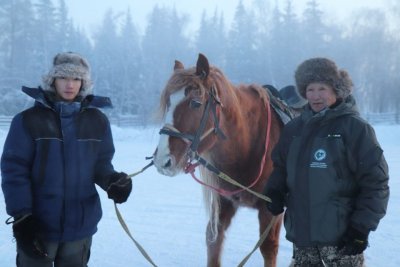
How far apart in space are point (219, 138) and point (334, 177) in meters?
1.14

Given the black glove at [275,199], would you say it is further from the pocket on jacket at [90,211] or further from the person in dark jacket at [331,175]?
the pocket on jacket at [90,211]

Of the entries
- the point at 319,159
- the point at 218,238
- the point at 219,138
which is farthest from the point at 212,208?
the point at 319,159

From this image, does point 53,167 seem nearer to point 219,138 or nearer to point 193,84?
point 193,84

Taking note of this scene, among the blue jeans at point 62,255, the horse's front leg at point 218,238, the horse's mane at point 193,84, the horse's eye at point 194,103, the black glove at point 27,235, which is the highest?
the horse's mane at point 193,84

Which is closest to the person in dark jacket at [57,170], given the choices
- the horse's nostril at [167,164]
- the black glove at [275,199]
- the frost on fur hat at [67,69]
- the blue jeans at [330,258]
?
the frost on fur hat at [67,69]

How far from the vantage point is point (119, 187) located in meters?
2.48

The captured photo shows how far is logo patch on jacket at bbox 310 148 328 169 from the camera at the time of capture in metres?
2.08

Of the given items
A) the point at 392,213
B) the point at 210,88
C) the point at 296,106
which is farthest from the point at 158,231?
the point at 392,213

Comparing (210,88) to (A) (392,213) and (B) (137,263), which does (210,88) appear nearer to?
(B) (137,263)

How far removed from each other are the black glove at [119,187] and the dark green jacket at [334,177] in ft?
3.48

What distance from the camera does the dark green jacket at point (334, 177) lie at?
6.40 ft

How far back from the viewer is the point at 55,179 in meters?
2.22

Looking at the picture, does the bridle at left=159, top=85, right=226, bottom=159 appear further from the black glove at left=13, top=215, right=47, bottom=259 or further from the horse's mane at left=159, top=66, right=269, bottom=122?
the black glove at left=13, top=215, right=47, bottom=259

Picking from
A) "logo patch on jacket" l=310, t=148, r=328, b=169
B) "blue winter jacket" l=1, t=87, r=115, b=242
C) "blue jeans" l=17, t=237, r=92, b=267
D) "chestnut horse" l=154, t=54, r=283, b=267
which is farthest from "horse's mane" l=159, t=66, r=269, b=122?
"blue jeans" l=17, t=237, r=92, b=267
